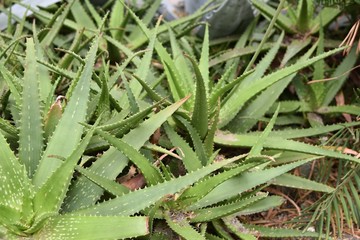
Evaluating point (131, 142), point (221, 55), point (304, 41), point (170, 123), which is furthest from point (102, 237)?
point (304, 41)

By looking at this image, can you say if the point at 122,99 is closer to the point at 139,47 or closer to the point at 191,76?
the point at 191,76

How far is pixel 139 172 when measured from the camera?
134cm

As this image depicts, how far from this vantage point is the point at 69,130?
1193 millimetres

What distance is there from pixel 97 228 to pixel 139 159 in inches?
8.8

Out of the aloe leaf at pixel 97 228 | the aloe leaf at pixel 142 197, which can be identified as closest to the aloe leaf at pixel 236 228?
the aloe leaf at pixel 142 197

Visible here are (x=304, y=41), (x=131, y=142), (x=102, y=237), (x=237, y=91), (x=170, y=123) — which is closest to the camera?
(x=102, y=237)

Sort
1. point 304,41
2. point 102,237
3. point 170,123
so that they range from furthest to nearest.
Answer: point 304,41
point 170,123
point 102,237

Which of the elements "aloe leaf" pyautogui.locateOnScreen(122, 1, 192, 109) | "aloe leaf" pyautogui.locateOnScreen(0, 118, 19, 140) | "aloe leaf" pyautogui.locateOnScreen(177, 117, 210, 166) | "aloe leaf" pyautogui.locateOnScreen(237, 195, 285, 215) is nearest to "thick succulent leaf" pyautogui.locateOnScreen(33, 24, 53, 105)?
"aloe leaf" pyautogui.locateOnScreen(0, 118, 19, 140)

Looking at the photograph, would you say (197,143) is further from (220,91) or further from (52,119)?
(52,119)

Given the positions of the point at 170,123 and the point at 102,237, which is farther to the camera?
the point at 170,123

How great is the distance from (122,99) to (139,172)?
0.21 meters

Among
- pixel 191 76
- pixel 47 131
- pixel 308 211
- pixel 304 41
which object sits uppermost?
pixel 304 41

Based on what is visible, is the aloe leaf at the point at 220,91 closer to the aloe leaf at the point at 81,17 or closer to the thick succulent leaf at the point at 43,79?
the thick succulent leaf at the point at 43,79

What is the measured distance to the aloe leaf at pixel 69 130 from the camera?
115cm
